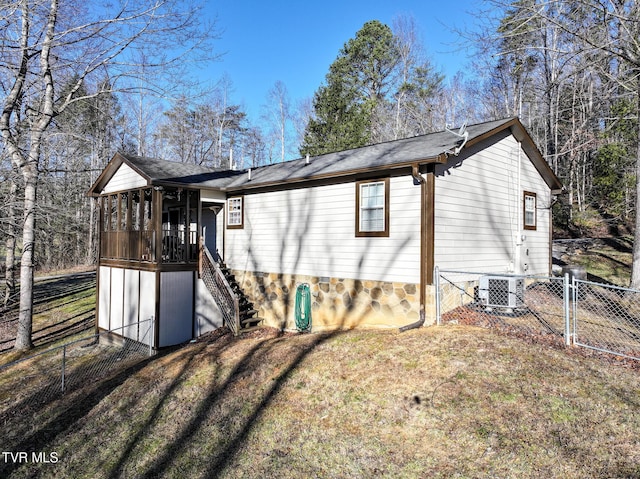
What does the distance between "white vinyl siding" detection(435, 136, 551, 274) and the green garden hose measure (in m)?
3.39

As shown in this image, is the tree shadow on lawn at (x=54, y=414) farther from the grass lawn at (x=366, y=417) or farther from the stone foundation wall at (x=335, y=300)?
the stone foundation wall at (x=335, y=300)

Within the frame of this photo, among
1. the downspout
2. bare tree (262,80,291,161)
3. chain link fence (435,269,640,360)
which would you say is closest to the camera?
chain link fence (435,269,640,360)

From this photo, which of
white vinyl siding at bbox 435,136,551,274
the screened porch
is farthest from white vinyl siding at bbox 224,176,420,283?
the screened porch

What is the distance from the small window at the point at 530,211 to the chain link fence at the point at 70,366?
10.2m

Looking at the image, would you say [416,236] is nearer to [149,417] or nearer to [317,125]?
[149,417]

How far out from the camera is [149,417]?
572 cm

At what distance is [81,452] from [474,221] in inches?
326

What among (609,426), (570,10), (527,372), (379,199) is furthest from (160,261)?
(570,10)

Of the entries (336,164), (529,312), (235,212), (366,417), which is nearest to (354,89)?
(235,212)

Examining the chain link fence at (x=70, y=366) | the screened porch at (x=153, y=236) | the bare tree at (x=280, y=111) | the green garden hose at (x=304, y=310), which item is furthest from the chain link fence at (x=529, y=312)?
the bare tree at (x=280, y=111)

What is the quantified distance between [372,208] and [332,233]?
1.21 metres

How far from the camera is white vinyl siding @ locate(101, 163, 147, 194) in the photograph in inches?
438

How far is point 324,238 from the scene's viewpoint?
30.8 ft

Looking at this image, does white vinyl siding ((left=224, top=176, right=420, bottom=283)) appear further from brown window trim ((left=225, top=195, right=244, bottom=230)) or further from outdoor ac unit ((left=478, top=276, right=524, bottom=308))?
outdoor ac unit ((left=478, top=276, right=524, bottom=308))
